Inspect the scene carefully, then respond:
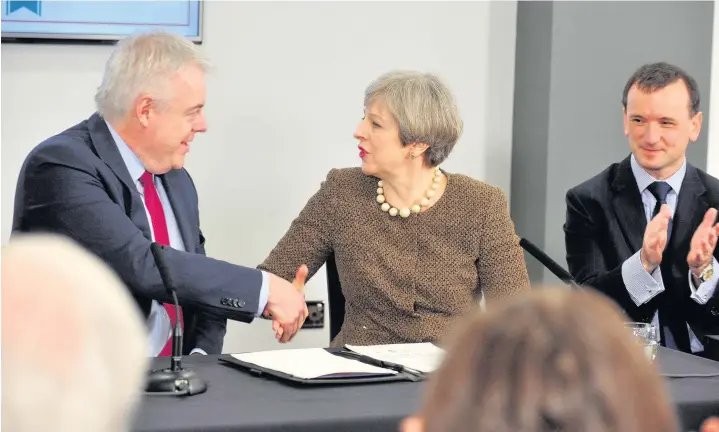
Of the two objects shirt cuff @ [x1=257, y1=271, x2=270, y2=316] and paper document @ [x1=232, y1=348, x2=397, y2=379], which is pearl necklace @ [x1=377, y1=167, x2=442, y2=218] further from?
paper document @ [x1=232, y1=348, x2=397, y2=379]

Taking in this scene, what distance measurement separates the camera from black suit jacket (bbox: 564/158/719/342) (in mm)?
2625

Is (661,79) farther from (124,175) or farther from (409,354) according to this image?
(124,175)

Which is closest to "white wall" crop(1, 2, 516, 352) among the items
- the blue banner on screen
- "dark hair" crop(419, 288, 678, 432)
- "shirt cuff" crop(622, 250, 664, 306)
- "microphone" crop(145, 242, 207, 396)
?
the blue banner on screen

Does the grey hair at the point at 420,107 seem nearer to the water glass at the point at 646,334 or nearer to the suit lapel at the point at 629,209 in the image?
the suit lapel at the point at 629,209

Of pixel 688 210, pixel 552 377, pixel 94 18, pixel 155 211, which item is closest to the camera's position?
pixel 552 377

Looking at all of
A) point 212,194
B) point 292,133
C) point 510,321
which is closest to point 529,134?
point 292,133

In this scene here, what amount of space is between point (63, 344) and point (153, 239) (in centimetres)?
164

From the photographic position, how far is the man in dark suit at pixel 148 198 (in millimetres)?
2092

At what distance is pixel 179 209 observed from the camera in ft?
7.82

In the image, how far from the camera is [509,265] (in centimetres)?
252

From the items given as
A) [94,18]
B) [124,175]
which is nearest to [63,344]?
[124,175]

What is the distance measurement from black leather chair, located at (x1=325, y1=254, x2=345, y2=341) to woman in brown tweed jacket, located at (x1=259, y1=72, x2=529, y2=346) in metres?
0.04

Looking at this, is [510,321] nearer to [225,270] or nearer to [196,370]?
[196,370]

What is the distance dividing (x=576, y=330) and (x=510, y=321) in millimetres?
41
